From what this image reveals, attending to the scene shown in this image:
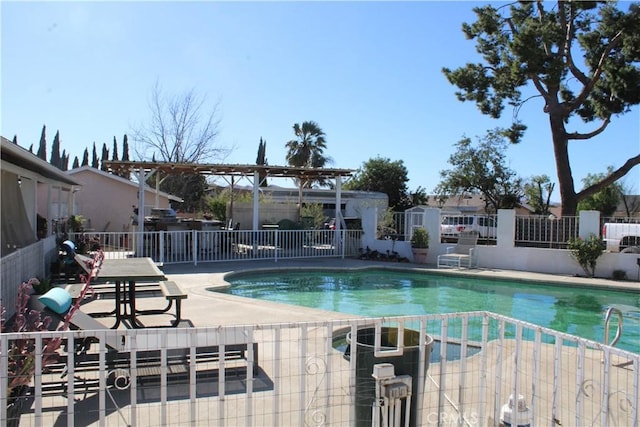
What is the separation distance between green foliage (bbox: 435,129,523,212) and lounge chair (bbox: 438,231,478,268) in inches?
558

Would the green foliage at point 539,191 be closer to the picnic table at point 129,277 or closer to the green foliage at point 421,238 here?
the green foliage at point 421,238

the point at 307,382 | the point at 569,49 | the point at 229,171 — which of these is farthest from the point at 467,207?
the point at 307,382

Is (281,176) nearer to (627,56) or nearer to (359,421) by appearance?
(627,56)

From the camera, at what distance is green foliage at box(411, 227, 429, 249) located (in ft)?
51.9

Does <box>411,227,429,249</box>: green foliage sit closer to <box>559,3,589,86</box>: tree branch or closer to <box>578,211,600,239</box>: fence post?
<box>578,211,600,239</box>: fence post

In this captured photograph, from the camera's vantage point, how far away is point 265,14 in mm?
10789

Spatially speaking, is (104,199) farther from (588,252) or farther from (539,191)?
(539,191)

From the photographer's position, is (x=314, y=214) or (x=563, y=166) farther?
(x=314, y=214)

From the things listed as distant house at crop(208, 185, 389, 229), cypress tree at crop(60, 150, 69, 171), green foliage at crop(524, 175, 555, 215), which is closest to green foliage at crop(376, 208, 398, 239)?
distant house at crop(208, 185, 389, 229)

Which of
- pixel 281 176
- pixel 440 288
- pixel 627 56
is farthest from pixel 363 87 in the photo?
pixel 627 56

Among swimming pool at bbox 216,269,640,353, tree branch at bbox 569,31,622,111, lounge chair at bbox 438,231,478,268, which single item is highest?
tree branch at bbox 569,31,622,111

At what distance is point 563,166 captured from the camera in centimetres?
1894

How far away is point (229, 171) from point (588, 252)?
1134 centimetres

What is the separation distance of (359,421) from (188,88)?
2794 centimetres
